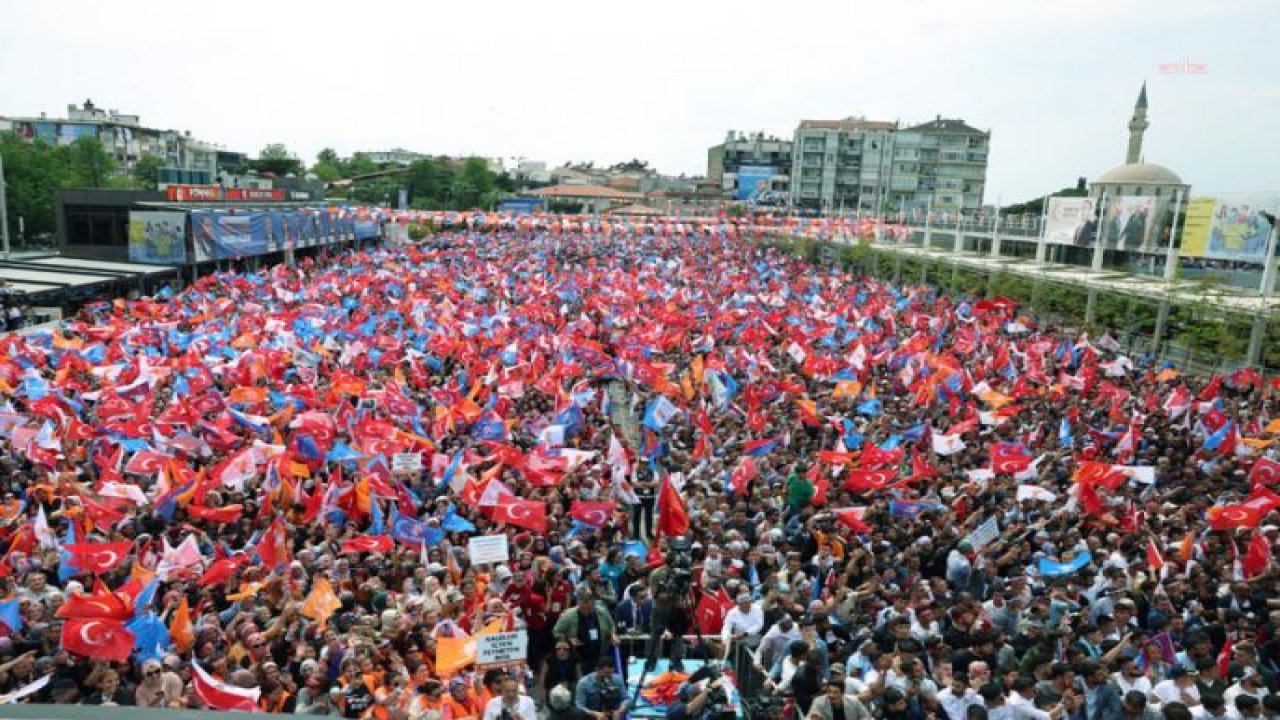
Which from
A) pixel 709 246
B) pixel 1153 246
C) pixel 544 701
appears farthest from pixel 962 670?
pixel 709 246

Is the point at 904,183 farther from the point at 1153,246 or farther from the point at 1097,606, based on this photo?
the point at 1097,606

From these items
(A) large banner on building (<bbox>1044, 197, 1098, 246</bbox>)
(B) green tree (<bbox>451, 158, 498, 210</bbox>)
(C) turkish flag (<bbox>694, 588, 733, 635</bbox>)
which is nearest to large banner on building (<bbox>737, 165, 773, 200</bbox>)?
(B) green tree (<bbox>451, 158, 498, 210</bbox>)

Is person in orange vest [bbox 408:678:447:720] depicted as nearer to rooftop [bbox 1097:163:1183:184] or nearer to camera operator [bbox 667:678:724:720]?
camera operator [bbox 667:678:724:720]

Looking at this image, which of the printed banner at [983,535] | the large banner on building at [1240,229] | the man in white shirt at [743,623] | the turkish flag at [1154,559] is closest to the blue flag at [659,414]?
the printed banner at [983,535]

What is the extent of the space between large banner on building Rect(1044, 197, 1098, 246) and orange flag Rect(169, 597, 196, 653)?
37.8 metres

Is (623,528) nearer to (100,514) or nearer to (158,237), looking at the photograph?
(100,514)

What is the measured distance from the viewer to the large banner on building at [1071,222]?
38781 millimetres

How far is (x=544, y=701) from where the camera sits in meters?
8.88

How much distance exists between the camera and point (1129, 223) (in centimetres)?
3603

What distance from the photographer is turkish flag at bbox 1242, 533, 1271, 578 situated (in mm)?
9906

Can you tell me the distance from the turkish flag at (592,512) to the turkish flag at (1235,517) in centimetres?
707

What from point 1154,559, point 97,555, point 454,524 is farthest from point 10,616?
point 1154,559

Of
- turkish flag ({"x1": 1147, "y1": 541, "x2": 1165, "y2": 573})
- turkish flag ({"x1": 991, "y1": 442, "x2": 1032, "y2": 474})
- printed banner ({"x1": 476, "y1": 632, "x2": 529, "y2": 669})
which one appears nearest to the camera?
printed banner ({"x1": 476, "y1": 632, "x2": 529, "y2": 669})

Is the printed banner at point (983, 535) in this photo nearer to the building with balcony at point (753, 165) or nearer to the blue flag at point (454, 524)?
the blue flag at point (454, 524)
